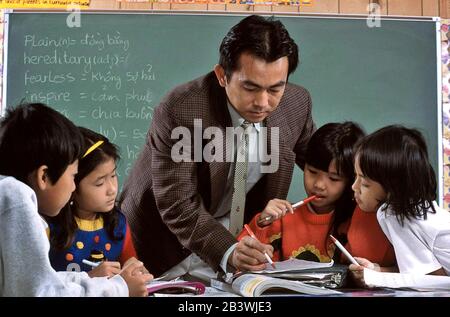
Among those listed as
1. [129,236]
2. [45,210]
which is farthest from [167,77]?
[45,210]

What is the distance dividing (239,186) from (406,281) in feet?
2.02

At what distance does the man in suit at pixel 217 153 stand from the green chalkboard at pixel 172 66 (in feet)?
0.49

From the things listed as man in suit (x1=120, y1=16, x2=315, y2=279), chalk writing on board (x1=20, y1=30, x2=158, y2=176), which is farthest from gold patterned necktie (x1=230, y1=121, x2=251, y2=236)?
chalk writing on board (x1=20, y1=30, x2=158, y2=176)

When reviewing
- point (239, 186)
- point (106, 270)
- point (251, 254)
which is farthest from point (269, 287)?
point (239, 186)

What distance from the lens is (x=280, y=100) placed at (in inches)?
74.9

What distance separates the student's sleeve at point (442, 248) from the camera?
5.14 ft

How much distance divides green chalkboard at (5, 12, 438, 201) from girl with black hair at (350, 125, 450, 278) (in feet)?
1.16

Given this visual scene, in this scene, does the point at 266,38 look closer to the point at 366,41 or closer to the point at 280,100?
the point at 280,100

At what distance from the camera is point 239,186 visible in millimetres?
1886

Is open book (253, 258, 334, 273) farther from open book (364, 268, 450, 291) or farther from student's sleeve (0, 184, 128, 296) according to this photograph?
student's sleeve (0, 184, 128, 296)

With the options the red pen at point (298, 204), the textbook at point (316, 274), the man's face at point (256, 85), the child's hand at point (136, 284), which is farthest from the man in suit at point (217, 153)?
the child's hand at point (136, 284)

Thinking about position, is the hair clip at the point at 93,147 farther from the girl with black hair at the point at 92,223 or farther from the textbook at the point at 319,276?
the textbook at the point at 319,276
